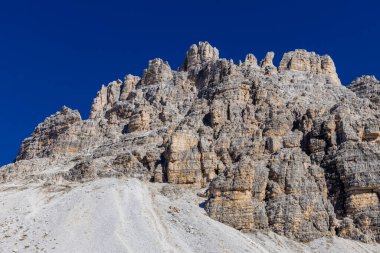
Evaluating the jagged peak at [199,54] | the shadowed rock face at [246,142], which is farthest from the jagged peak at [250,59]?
the jagged peak at [199,54]

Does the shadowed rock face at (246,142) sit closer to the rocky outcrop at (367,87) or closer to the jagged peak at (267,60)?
the jagged peak at (267,60)

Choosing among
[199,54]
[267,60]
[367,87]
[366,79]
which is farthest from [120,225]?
[199,54]

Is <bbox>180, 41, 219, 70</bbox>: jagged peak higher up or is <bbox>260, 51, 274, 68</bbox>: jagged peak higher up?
<bbox>180, 41, 219, 70</bbox>: jagged peak

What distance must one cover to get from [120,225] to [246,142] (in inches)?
1434

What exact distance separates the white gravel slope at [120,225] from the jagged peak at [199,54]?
218 feet

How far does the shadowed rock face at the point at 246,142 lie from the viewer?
240ft

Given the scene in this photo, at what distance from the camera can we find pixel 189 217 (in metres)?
69.1

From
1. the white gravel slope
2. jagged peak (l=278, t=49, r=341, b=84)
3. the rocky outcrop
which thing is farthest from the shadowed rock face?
the white gravel slope

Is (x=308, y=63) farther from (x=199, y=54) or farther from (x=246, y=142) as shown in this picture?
(x=246, y=142)

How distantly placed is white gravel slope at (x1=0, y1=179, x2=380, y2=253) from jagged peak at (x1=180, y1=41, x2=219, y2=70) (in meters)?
66.5

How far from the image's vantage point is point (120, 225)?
60594 millimetres

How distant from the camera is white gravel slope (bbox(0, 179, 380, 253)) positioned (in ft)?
186

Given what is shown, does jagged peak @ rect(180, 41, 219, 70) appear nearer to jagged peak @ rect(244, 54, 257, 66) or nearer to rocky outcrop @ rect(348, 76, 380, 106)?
jagged peak @ rect(244, 54, 257, 66)

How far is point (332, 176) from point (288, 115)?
67.1 feet
